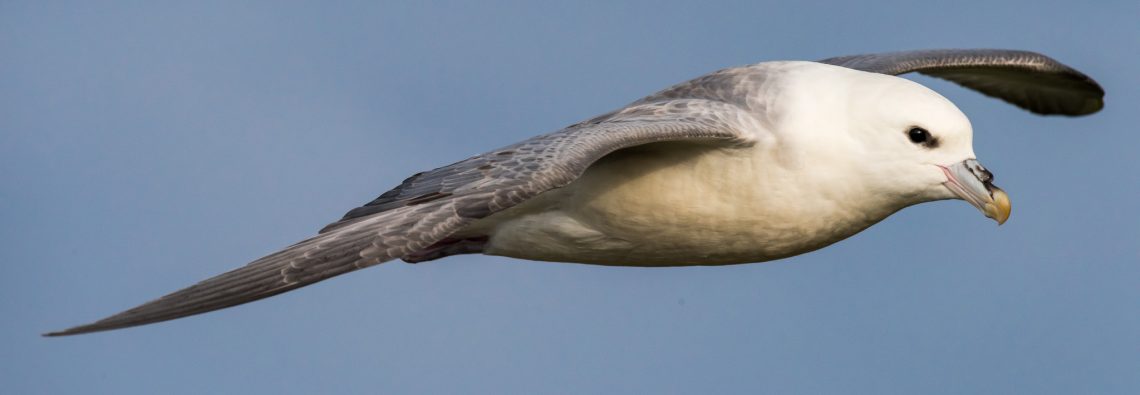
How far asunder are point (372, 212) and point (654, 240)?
75.6 inches

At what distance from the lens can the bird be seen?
421 inches

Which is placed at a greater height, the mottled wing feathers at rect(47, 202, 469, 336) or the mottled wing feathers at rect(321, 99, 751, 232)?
the mottled wing feathers at rect(321, 99, 751, 232)

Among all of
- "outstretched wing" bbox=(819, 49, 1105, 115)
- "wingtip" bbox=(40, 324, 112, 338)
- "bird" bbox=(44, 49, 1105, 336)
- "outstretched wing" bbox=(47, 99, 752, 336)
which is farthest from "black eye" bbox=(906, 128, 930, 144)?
"wingtip" bbox=(40, 324, 112, 338)

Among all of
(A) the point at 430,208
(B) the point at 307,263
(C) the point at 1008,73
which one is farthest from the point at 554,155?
(C) the point at 1008,73

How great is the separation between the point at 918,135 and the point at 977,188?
1.68 ft

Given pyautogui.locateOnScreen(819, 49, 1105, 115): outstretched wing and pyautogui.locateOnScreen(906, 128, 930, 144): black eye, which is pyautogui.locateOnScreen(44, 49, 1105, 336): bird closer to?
pyautogui.locateOnScreen(906, 128, 930, 144): black eye

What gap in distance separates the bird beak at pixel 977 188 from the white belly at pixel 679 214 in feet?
1.88

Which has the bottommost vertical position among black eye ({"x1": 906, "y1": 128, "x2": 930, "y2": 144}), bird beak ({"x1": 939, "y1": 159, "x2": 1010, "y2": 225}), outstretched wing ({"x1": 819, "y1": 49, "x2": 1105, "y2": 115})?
bird beak ({"x1": 939, "y1": 159, "x2": 1010, "y2": 225})

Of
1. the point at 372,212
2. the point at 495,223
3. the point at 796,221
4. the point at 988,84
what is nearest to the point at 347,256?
the point at 372,212

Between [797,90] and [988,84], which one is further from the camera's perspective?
[988,84]

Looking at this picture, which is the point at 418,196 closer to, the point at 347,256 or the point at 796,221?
the point at 347,256

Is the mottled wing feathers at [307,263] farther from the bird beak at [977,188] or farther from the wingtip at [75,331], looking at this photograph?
the bird beak at [977,188]

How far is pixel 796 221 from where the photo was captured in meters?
11.6

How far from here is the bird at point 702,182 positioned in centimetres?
1070
